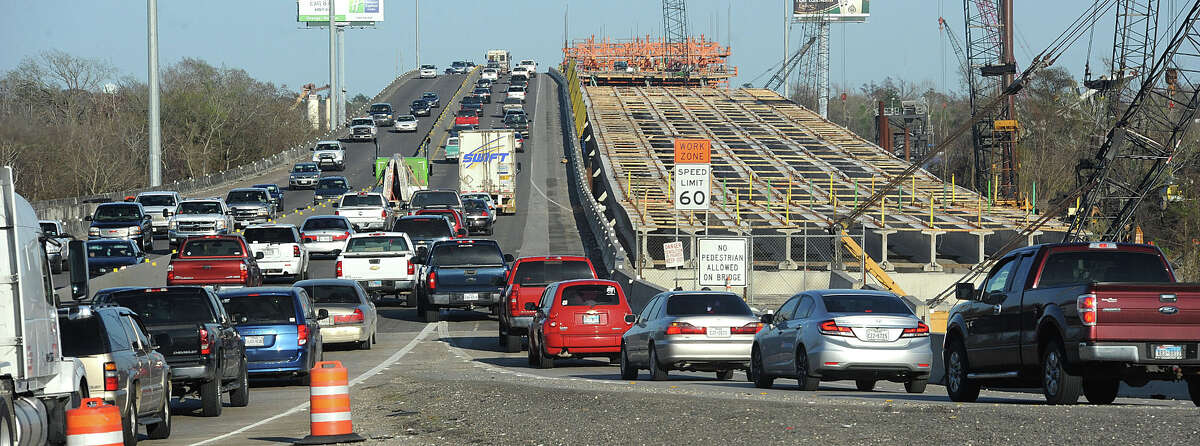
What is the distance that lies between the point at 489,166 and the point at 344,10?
10799 cm

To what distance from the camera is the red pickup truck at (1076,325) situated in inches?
541

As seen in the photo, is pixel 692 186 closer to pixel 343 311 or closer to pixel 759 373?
pixel 343 311

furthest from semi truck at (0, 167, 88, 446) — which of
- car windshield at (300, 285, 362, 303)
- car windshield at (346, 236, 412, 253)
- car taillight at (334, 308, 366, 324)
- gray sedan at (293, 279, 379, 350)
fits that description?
car windshield at (346, 236, 412, 253)

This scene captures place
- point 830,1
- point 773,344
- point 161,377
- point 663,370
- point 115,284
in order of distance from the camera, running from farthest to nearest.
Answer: point 830,1, point 115,284, point 663,370, point 773,344, point 161,377

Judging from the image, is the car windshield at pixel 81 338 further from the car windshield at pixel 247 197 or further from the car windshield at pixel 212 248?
the car windshield at pixel 247 197

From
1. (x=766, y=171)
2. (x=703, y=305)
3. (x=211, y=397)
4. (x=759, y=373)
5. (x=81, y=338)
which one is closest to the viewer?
(x=81, y=338)

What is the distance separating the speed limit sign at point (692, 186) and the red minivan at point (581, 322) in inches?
260

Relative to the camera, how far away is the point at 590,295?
23344mm

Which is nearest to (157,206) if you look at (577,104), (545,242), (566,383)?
(545,242)

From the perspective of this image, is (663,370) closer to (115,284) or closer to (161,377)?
(161,377)

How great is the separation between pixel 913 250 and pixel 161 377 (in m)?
46.8

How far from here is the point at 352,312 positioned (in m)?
26.6

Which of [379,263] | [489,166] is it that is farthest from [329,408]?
[489,166]

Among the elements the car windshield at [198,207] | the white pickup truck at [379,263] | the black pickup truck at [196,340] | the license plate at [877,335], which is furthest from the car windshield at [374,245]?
the license plate at [877,335]
